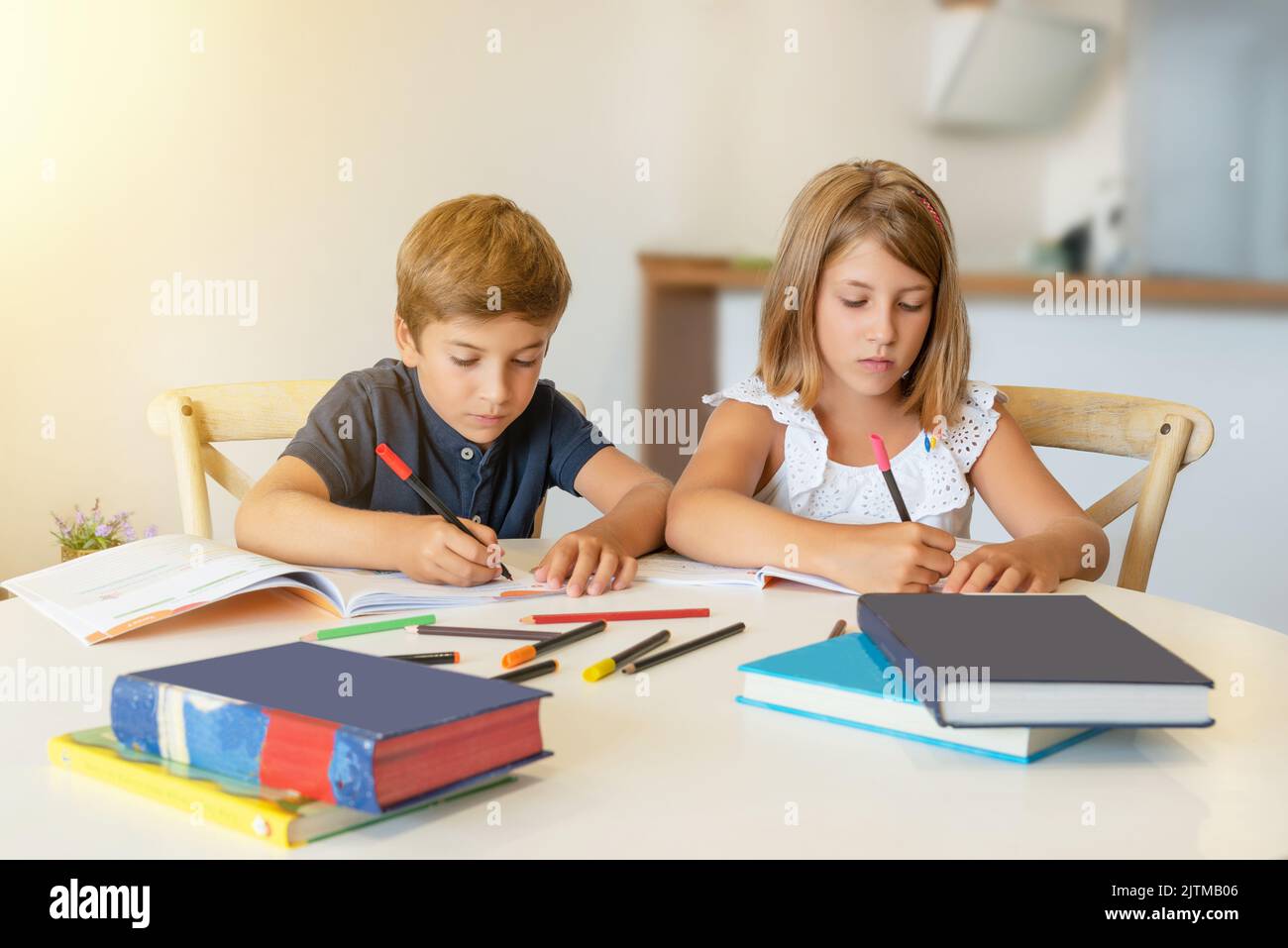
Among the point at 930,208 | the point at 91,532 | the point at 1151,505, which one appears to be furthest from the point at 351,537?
the point at 91,532

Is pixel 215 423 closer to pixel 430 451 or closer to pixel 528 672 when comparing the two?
pixel 430 451

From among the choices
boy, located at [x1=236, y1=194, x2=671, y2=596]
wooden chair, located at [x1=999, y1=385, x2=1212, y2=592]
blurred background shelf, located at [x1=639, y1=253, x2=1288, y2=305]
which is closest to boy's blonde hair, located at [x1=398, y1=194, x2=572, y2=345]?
boy, located at [x1=236, y1=194, x2=671, y2=596]

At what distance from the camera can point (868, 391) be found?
4.97 ft

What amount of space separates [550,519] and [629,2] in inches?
52.3

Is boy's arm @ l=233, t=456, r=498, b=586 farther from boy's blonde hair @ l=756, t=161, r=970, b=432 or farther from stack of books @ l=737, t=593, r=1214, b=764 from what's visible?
boy's blonde hair @ l=756, t=161, r=970, b=432

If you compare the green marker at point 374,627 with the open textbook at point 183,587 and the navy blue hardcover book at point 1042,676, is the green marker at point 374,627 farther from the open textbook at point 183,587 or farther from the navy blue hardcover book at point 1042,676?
the navy blue hardcover book at point 1042,676

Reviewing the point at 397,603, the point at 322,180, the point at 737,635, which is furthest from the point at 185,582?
the point at 322,180

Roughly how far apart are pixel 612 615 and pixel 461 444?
0.61 metres

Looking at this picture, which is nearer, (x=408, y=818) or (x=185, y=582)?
(x=408, y=818)

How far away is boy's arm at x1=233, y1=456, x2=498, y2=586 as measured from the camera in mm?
1110
